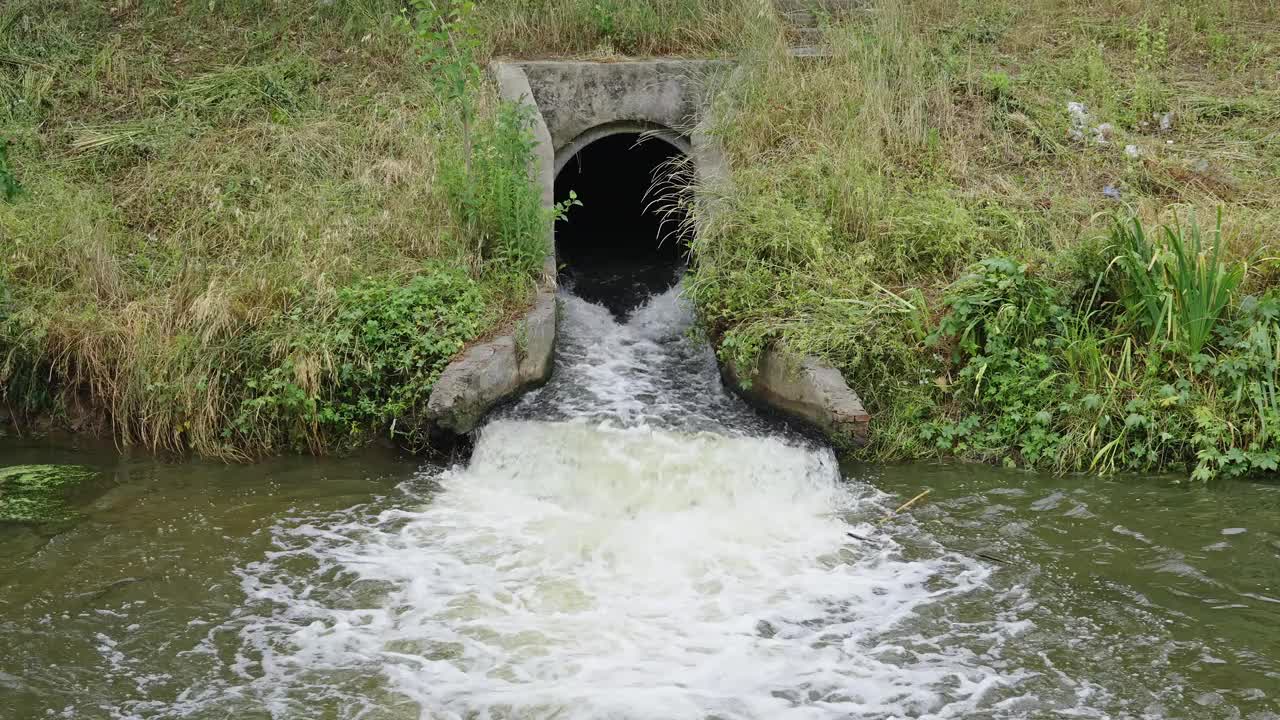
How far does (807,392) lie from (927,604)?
1.95 meters

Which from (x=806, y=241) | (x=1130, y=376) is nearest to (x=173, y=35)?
(x=806, y=241)

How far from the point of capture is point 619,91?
969cm

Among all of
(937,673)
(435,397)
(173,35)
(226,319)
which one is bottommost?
(937,673)

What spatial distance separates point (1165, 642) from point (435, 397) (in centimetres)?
408

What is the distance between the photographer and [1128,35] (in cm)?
1036

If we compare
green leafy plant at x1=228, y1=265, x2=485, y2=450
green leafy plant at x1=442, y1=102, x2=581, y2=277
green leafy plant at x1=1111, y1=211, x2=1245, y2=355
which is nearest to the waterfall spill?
green leafy plant at x1=228, y1=265, x2=485, y2=450

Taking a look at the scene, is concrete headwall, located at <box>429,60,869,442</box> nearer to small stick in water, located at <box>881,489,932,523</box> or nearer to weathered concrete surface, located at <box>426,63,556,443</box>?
weathered concrete surface, located at <box>426,63,556,443</box>

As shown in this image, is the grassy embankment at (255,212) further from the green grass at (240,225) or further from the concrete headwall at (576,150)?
the concrete headwall at (576,150)

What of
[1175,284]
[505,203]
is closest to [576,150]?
[505,203]

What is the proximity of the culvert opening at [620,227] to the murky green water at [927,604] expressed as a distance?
334 cm

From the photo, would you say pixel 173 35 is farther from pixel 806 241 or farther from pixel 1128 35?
pixel 1128 35

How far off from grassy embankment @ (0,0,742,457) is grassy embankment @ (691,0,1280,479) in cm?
167

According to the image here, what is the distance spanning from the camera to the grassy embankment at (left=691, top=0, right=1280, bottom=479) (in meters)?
6.46

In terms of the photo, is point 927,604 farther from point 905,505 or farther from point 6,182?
point 6,182
